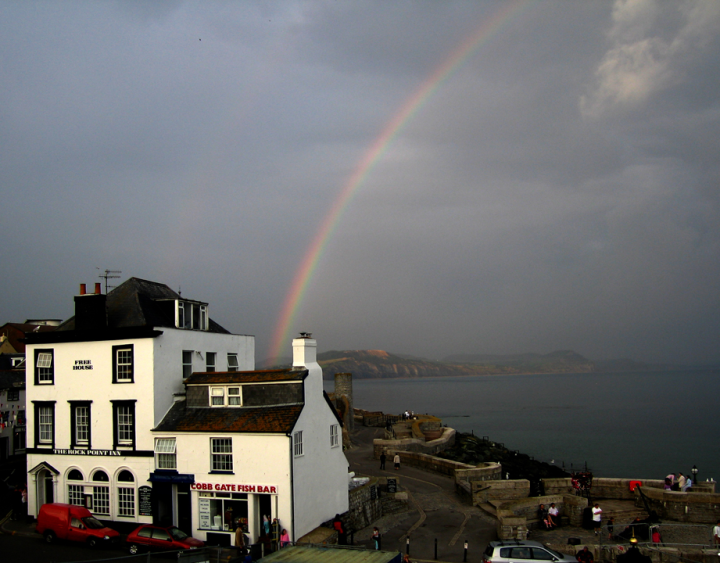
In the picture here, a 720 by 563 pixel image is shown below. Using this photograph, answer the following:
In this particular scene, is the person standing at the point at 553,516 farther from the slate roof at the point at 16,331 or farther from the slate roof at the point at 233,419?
the slate roof at the point at 16,331

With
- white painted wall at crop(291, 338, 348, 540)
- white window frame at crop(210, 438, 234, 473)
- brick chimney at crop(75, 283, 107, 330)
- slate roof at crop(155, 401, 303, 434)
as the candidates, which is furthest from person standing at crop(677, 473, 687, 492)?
brick chimney at crop(75, 283, 107, 330)

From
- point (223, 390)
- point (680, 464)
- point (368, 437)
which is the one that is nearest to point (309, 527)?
point (223, 390)

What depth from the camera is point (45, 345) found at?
95.9 ft

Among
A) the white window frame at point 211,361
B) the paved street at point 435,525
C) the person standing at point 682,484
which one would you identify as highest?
the white window frame at point 211,361

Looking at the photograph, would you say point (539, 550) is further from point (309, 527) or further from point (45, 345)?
point (45, 345)

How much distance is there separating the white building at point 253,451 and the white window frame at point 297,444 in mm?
40

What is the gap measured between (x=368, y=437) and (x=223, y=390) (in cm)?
3799

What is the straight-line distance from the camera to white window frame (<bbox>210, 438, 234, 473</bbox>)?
80.9ft

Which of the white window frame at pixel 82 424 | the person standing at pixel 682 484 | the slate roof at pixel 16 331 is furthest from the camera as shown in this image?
the slate roof at pixel 16 331

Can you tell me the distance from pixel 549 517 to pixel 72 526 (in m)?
20.5

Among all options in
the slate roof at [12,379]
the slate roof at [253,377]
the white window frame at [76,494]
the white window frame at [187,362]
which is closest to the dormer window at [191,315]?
the white window frame at [187,362]

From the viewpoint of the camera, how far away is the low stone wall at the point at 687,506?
26.9m

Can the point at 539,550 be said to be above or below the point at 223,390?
below

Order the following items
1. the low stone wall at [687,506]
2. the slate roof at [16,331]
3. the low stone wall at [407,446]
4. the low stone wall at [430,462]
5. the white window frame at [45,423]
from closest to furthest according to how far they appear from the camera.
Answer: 1. the low stone wall at [687,506]
2. the white window frame at [45,423]
3. the low stone wall at [430,462]
4. the low stone wall at [407,446]
5. the slate roof at [16,331]
